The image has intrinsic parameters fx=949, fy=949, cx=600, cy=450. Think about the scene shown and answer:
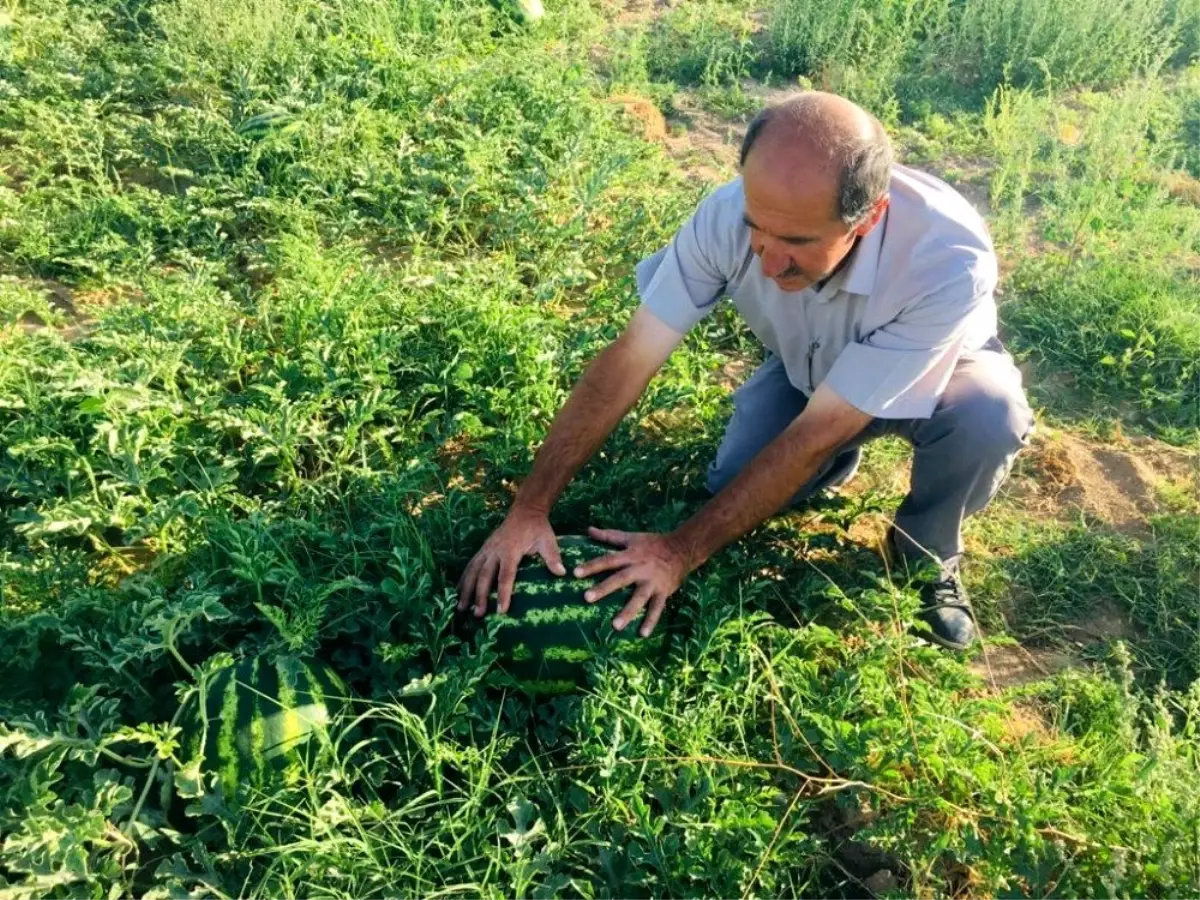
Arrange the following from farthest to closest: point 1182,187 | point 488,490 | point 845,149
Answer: point 1182,187
point 488,490
point 845,149

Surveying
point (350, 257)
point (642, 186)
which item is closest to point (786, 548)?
point (350, 257)

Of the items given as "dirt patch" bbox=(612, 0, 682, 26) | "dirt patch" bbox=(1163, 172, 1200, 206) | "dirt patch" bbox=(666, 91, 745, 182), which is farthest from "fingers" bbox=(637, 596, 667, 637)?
"dirt patch" bbox=(612, 0, 682, 26)

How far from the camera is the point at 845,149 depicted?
2.53 m

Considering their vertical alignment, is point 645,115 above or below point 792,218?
below

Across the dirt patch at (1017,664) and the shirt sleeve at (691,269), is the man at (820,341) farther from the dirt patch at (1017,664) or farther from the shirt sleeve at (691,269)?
the dirt patch at (1017,664)

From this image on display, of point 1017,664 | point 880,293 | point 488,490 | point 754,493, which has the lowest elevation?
point 1017,664

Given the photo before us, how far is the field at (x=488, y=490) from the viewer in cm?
250

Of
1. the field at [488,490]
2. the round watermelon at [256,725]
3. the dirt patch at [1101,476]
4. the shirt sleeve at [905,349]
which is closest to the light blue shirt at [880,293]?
the shirt sleeve at [905,349]

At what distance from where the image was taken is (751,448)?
11.8 ft

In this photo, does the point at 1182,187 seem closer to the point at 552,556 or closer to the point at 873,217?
the point at 873,217

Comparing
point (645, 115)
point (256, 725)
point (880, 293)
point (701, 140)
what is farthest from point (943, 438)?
point (645, 115)

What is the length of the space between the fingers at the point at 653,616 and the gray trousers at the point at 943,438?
88 cm

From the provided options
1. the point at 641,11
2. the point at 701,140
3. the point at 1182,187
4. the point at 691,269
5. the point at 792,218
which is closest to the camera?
the point at 792,218

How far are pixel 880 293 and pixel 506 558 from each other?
56.0 inches
